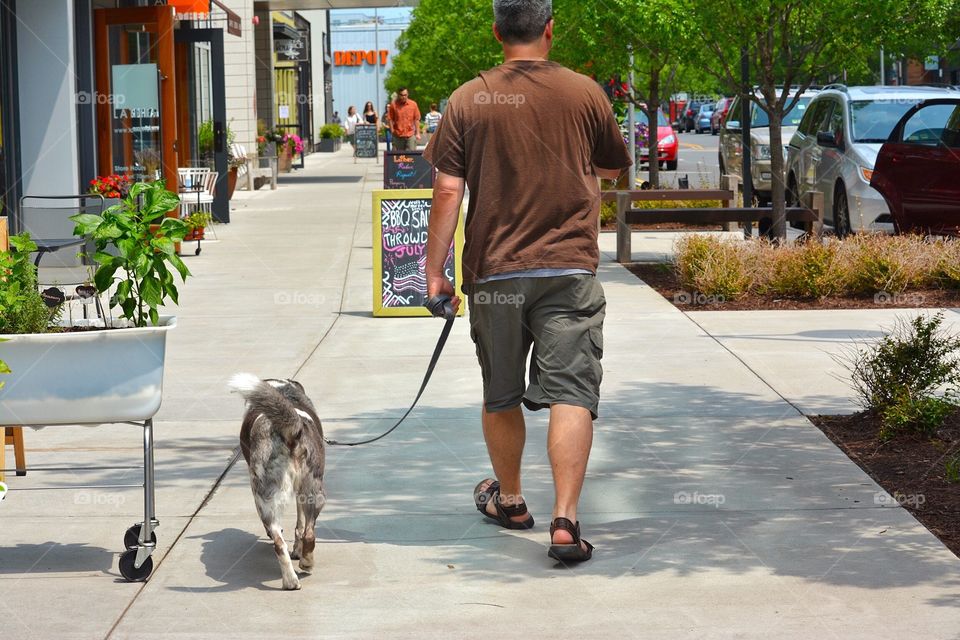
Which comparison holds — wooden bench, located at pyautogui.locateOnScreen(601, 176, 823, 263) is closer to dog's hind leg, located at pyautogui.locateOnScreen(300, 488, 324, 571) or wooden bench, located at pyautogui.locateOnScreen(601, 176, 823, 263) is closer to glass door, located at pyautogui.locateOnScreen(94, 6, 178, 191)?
glass door, located at pyautogui.locateOnScreen(94, 6, 178, 191)

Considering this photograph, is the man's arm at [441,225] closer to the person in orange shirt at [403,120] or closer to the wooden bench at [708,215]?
the wooden bench at [708,215]

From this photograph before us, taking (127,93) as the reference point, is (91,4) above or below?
above

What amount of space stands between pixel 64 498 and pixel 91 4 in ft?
35.5

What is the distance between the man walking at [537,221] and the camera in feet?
15.9

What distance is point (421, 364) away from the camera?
29.4 feet

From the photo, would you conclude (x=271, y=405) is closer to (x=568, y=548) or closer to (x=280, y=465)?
(x=280, y=465)

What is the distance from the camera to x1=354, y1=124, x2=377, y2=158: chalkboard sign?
43.3m

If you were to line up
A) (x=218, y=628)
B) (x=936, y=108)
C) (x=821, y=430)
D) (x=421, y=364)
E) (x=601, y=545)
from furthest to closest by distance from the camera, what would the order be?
(x=936, y=108) → (x=421, y=364) → (x=821, y=430) → (x=601, y=545) → (x=218, y=628)

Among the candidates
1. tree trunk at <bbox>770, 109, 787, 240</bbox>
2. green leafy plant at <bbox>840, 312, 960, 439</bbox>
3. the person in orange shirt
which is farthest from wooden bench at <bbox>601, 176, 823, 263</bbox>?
the person in orange shirt

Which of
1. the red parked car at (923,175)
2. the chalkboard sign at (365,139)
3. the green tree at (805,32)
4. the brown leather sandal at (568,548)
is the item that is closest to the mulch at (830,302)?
the green tree at (805,32)

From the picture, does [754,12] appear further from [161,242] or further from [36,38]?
[161,242]

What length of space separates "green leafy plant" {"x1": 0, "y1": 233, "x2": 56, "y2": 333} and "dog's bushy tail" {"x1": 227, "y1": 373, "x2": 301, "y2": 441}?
2.49 feet

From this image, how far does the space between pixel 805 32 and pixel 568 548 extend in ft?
31.8

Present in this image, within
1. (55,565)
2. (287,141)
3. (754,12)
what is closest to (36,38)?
(754,12)
